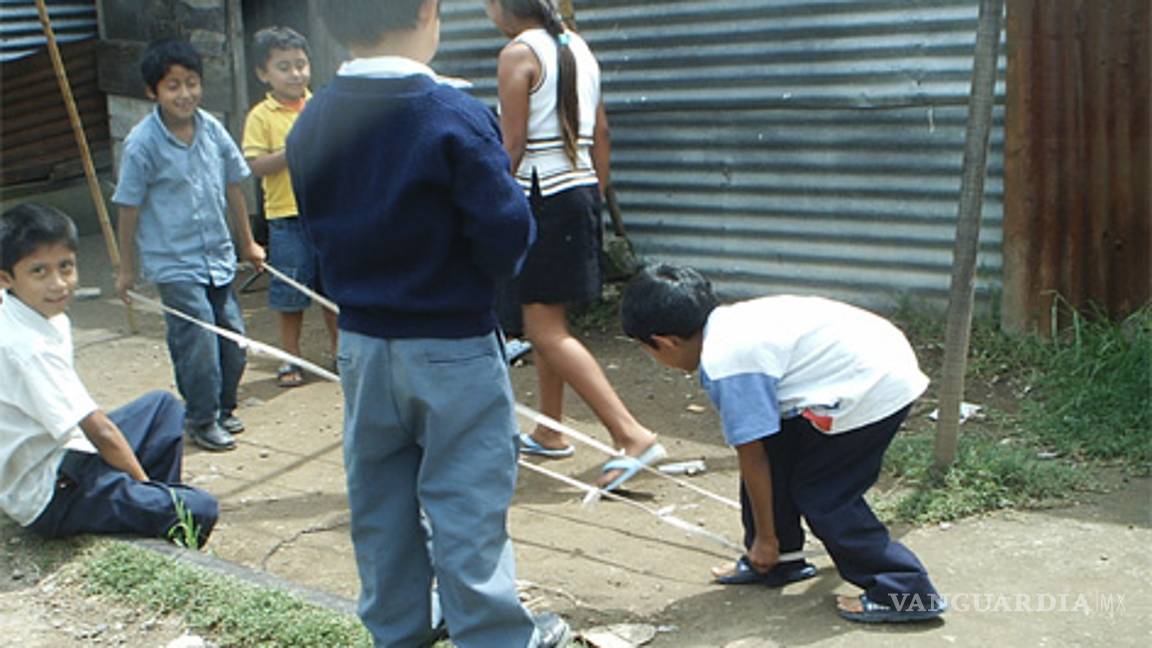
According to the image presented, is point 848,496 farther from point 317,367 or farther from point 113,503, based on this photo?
point 317,367

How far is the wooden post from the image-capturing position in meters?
4.31

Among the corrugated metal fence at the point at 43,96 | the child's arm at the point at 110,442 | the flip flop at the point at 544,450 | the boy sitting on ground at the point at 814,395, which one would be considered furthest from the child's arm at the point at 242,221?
the corrugated metal fence at the point at 43,96

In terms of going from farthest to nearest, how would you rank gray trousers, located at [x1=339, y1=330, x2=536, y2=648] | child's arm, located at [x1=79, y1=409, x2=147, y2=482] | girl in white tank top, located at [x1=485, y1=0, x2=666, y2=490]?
girl in white tank top, located at [x1=485, y1=0, x2=666, y2=490], child's arm, located at [x1=79, y1=409, x2=147, y2=482], gray trousers, located at [x1=339, y1=330, x2=536, y2=648]

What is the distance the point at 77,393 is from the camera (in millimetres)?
4137

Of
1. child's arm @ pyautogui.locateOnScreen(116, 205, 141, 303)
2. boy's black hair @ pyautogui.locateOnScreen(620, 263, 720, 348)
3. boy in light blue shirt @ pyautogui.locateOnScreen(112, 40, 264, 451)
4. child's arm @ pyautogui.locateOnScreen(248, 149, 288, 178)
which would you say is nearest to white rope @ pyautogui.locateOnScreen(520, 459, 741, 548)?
boy's black hair @ pyautogui.locateOnScreen(620, 263, 720, 348)

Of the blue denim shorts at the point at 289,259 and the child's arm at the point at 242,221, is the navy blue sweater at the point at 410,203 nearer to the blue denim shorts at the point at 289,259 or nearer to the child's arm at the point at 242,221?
the child's arm at the point at 242,221

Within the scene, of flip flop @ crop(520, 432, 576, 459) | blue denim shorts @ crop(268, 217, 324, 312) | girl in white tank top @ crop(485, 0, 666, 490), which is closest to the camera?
girl in white tank top @ crop(485, 0, 666, 490)

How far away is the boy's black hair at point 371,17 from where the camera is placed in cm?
296

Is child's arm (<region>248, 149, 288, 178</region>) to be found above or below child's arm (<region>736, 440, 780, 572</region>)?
above

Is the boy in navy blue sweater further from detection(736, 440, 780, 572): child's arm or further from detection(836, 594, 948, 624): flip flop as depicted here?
detection(836, 594, 948, 624): flip flop

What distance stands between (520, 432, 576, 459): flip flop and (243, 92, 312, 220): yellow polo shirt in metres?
1.78

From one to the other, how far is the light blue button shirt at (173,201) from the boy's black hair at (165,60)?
0.14 m

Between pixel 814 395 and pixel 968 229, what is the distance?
1.20 meters

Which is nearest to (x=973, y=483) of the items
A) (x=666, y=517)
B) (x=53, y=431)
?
(x=666, y=517)
